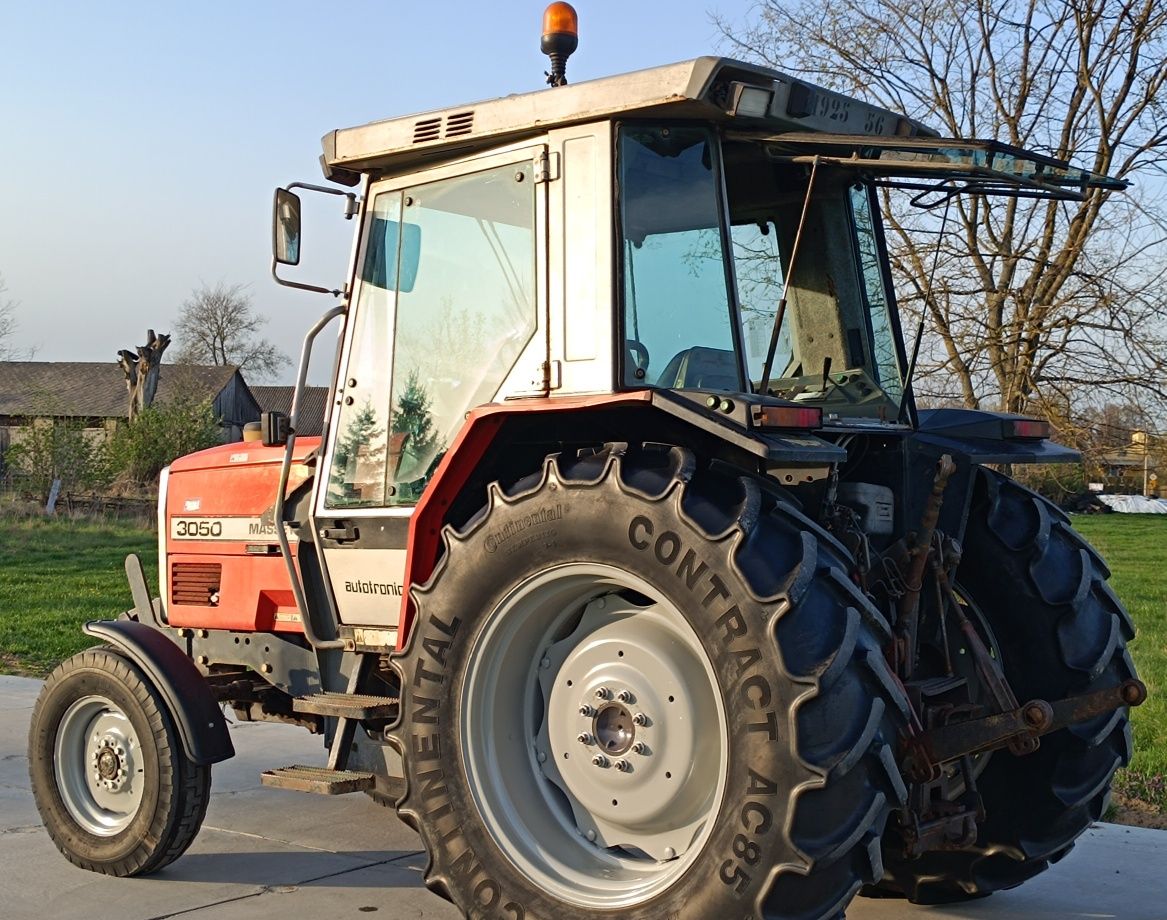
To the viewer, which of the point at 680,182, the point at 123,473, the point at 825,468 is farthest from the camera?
the point at 123,473

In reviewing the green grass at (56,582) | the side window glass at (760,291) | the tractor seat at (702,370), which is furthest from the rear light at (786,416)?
the green grass at (56,582)

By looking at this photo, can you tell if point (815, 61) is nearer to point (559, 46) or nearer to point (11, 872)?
point (559, 46)

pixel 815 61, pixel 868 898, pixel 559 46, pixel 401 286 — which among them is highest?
pixel 815 61

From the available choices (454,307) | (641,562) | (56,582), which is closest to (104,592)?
(56,582)

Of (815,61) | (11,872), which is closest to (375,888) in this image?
(11,872)

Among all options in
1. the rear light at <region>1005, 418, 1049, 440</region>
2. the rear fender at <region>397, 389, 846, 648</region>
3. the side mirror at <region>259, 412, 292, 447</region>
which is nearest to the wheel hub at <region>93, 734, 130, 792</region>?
the side mirror at <region>259, 412, 292, 447</region>

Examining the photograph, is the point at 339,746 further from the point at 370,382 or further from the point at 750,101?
the point at 750,101

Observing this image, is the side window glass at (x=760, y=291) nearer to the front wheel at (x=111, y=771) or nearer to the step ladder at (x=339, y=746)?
the step ladder at (x=339, y=746)

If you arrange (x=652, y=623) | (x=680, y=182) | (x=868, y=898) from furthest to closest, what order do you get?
1. (x=868, y=898)
2. (x=680, y=182)
3. (x=652, y=623)

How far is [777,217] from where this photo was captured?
507 cm

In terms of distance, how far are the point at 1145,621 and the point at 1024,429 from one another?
369 inches

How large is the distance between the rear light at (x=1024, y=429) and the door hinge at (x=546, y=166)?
190 cm

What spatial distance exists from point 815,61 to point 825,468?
13124mm

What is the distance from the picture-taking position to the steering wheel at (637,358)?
4.09 meters
